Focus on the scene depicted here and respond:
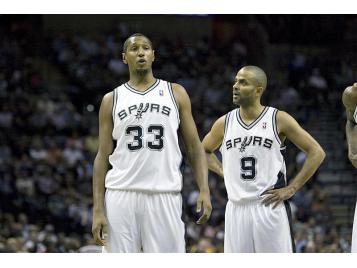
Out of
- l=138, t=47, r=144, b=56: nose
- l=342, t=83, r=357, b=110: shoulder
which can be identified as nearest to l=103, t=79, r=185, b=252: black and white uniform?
l=138, t=47, r=144, b=56: nose

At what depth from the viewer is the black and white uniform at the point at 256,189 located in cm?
774

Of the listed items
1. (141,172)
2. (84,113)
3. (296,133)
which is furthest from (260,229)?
(84,113)

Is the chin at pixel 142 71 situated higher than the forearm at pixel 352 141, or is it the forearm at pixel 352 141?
the chin at pixel 142 71

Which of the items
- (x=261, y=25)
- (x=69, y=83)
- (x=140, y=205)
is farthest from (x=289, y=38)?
(x=140, y=205)

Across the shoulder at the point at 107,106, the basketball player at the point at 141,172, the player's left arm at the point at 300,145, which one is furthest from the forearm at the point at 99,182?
the player's left arm at the point at 300,145

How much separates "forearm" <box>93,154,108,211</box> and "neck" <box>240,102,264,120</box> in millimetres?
1446

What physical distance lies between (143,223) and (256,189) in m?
1.19

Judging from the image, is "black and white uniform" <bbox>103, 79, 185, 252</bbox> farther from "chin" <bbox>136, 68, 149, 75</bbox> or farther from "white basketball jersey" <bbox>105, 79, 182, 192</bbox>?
"chin" <bbox>136, 68, 149, 75</bbox>

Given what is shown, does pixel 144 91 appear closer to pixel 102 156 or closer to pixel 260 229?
pixel 102 156

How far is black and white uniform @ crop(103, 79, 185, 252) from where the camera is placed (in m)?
6.97

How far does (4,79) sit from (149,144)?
Result: 1150cm

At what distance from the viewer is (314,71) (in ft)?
62.1

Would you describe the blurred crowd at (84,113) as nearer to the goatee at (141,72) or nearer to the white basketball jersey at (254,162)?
the white basketball jersey at (254,162)

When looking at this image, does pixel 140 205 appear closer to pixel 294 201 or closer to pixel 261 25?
pixel 294 201
